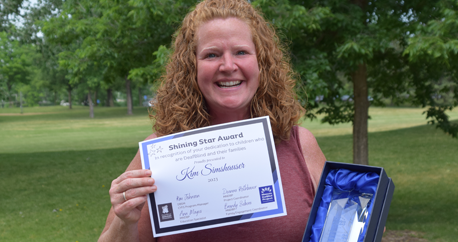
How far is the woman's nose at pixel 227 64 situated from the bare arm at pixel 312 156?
46 cm

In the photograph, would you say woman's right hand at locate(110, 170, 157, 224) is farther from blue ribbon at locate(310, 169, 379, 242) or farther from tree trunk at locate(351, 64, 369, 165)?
tree trunk at locate(351, 64, 369, 165)

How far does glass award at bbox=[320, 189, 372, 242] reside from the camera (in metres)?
1.65

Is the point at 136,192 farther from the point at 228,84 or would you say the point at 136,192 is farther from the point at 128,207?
the point at 228,84

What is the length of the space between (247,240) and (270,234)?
0.10 m

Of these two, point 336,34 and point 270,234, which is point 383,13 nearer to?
point 336,34

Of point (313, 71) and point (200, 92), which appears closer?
point (200, 92)

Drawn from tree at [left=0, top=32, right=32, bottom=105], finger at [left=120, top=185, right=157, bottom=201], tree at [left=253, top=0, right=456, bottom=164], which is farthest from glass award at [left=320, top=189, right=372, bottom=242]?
tree at [left=0, top=32, right=32, bottom=105]

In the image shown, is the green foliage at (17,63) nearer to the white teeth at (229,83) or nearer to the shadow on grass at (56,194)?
the shadow on grass at (56,194)

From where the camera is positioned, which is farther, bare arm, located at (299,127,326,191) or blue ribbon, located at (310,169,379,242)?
bare arm, located at (299,127,326,191)

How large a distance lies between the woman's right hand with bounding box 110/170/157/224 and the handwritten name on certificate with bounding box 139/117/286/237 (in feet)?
0.19

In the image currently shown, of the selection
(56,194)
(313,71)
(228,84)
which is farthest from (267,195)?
(56,194)

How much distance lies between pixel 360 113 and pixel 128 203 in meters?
7.62

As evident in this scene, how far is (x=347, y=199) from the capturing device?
1.77 meters

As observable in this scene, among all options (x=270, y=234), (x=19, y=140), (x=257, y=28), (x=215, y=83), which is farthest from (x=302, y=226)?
(x=19, y=140)
